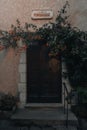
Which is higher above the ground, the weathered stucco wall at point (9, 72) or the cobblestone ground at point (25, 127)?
the weathered stucco wall at point (9, 72)

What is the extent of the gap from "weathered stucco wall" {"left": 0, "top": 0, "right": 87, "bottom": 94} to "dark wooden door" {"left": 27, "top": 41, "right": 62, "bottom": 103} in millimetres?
409

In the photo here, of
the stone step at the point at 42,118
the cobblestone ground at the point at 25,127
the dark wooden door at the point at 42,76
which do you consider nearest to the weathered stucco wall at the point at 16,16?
the dark wooden door at the point at 42,76

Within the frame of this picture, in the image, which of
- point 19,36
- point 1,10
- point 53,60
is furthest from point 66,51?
point 1,10

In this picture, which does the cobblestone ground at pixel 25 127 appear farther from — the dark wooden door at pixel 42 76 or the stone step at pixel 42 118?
the dark wooden door at pixel 42 76

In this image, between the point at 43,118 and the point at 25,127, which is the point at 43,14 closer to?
the point at 43,118

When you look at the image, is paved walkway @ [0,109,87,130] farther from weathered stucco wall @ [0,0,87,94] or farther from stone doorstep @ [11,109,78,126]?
weathered stucco wall @ [0,0,87,94]

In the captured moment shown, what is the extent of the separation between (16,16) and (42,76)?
5.80 feet

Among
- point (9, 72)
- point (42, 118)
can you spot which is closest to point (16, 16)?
point (9, 72)

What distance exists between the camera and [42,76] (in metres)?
9.06

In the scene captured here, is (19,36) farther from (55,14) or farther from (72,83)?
(72,83)

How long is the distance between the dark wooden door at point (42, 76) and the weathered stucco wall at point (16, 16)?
0.41 meters

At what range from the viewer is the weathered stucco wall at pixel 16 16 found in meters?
8.95

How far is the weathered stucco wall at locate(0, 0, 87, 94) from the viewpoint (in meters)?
8.95

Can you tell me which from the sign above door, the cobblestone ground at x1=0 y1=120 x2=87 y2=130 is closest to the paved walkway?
the cobblestone ground at x1=0 y1=120 x2=87 y2=130
